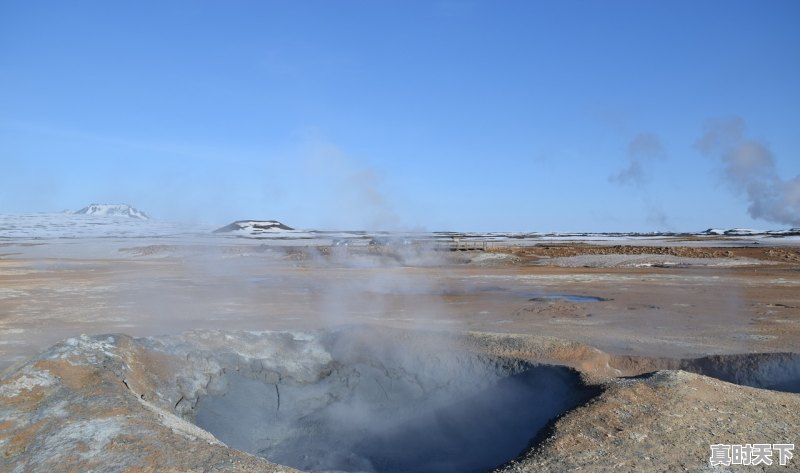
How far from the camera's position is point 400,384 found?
7207 mm

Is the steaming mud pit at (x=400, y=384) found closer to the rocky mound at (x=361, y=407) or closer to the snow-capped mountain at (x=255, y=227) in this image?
the rocky mound at (x=361, y=407)

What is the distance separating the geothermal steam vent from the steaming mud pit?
0.08 ft

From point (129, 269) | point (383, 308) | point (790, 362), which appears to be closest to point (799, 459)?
point (790, 362)

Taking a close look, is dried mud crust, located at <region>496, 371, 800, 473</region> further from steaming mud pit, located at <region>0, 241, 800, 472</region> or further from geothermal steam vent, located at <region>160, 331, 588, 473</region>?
geothermal steam vent, located at <region>160, 331, 588, 473</region>

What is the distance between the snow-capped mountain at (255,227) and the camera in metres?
91.7

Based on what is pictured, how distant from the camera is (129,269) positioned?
86.8 ft

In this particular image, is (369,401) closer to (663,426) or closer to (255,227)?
(663,426)

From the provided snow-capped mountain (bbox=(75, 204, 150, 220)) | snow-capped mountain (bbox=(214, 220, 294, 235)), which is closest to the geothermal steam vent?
snow-capped mountain (bbox=(214, 220, 294, 235))

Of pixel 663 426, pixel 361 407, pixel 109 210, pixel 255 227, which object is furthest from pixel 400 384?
pixel 109 210

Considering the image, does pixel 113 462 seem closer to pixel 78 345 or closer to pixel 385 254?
pixel 78 345

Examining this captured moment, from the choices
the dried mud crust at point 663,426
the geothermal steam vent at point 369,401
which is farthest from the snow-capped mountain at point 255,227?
the dried mud crust at point 663,426

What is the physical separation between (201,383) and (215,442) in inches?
85.1

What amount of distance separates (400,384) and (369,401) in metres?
0.48

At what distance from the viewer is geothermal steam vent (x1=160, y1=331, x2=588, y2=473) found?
595 cm
